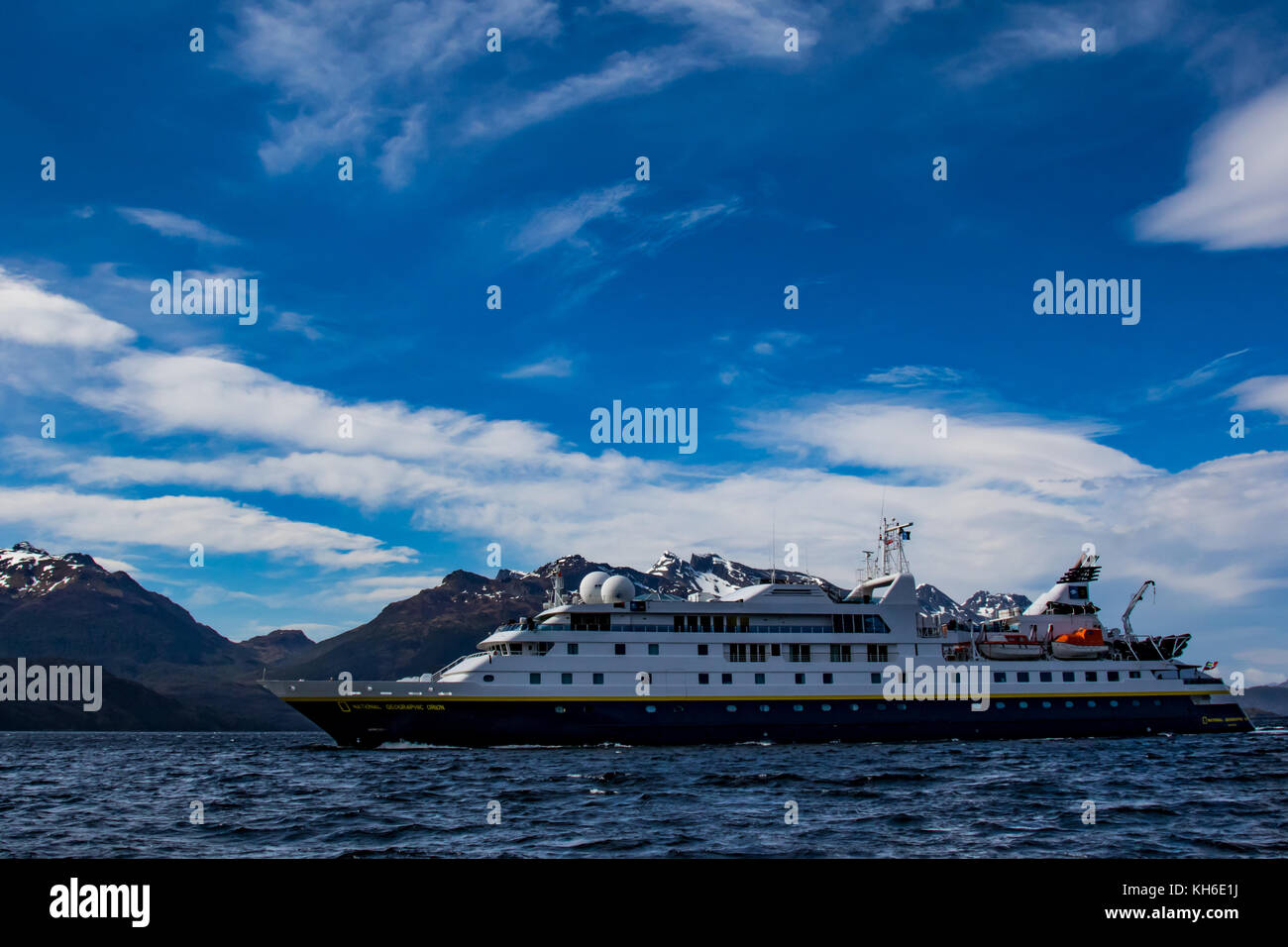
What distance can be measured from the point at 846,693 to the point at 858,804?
27893 mm

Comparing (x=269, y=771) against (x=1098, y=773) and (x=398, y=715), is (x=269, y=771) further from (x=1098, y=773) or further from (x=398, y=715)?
(x=1098, y=773)

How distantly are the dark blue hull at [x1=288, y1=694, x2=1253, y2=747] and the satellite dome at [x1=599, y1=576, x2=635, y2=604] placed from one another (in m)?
7.05

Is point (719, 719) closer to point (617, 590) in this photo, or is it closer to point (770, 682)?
point (770, 682)

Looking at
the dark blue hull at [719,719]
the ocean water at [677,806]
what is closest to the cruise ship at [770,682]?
the dark blue hull at [719,719]

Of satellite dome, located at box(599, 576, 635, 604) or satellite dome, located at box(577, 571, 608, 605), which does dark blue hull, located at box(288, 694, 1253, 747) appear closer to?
satellite dome, located at box(599, 576, 635, 604)

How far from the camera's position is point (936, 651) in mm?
57562

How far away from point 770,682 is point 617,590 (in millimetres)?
11054

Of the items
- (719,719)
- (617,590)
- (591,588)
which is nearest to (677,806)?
(719,719)

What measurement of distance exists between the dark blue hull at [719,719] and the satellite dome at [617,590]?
705cm

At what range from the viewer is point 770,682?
53844 mm

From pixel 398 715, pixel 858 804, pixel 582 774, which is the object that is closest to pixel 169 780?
pixel 398 715

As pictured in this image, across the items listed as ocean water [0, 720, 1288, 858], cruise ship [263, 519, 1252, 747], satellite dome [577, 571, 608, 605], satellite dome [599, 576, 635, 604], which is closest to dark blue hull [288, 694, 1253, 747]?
cruise ship [263, 519, 1252, 747]

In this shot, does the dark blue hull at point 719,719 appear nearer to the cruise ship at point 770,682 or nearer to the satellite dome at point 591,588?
the cruise ship at point 770,682

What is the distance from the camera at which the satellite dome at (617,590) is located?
183 feet
